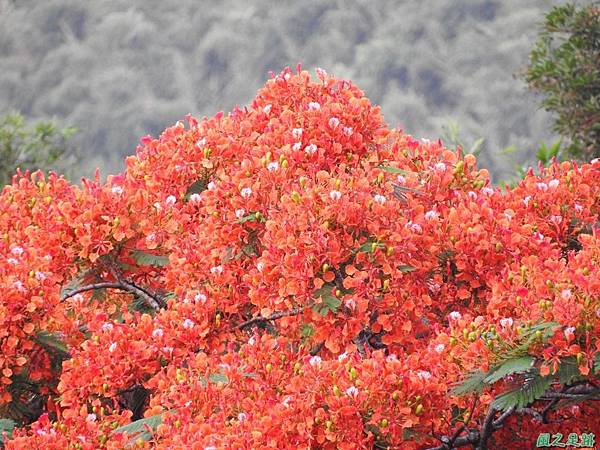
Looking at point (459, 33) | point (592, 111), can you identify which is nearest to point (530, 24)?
point (459, 33)

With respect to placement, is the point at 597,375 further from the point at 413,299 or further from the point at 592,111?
the point at 592,111

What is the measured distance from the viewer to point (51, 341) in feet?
15.4

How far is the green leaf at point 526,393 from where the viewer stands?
357cm

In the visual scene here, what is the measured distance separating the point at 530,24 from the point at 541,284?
35631mm

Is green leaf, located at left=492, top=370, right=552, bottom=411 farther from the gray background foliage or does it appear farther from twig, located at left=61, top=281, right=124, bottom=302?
the gray background foliage

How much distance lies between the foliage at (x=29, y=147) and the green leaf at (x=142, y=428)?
62.1ft

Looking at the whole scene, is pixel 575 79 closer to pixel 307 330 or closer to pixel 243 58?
pixel 307 330

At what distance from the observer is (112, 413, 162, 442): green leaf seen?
158 inches

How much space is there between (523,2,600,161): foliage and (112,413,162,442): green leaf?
1169 centimetres

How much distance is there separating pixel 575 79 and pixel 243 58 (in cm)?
2543

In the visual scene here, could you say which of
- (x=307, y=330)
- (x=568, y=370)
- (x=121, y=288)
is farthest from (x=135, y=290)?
(x=568, y=370)

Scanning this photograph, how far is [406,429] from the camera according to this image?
3672 millimetres

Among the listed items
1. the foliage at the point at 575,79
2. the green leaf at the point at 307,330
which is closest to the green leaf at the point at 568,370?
the green leaf at the point at 307,330

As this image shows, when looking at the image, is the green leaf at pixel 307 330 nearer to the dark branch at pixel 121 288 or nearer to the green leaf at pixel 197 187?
the dark branch at pixel 121 288
